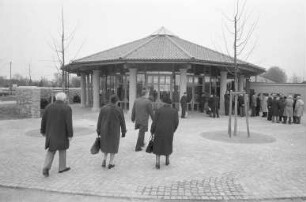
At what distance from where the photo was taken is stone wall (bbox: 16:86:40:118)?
643 inches

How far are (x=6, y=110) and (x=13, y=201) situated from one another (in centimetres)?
1513

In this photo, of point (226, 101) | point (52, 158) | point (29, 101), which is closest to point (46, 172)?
point (52, 158)

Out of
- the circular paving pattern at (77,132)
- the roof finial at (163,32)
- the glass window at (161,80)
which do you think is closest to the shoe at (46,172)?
the circular paving pattern at (77,132)

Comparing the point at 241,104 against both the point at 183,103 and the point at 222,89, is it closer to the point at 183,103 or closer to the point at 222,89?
the point at 222,89

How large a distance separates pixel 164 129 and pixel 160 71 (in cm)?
1378

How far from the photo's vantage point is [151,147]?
6609 mm

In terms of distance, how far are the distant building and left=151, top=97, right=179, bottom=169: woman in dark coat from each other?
11.0m

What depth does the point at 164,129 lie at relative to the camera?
648cm

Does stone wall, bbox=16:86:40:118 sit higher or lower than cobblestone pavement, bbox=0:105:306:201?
higher

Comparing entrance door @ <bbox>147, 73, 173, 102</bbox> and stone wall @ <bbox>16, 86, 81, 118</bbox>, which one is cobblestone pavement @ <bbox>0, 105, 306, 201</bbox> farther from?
entrance door @ <bbox>147, 73, 173, 102</bbox>

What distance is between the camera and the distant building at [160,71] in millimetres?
18094

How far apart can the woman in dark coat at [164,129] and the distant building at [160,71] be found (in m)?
11.0

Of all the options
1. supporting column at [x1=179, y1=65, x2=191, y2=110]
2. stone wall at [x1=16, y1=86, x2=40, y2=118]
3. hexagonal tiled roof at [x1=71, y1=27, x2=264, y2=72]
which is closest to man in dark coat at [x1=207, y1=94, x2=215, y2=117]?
supporting column at [x1=179, y1=65, x2=191, y2=110]

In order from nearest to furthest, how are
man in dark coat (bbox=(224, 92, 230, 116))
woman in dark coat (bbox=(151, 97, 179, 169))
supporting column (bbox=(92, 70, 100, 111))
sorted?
woman in dark coat (bbox=(151, 97, 179, 169)) → man in dark coat (bbox=(224, 92, 230, 116)) → supporting column (bbox=(92, 70, 100, 111))
